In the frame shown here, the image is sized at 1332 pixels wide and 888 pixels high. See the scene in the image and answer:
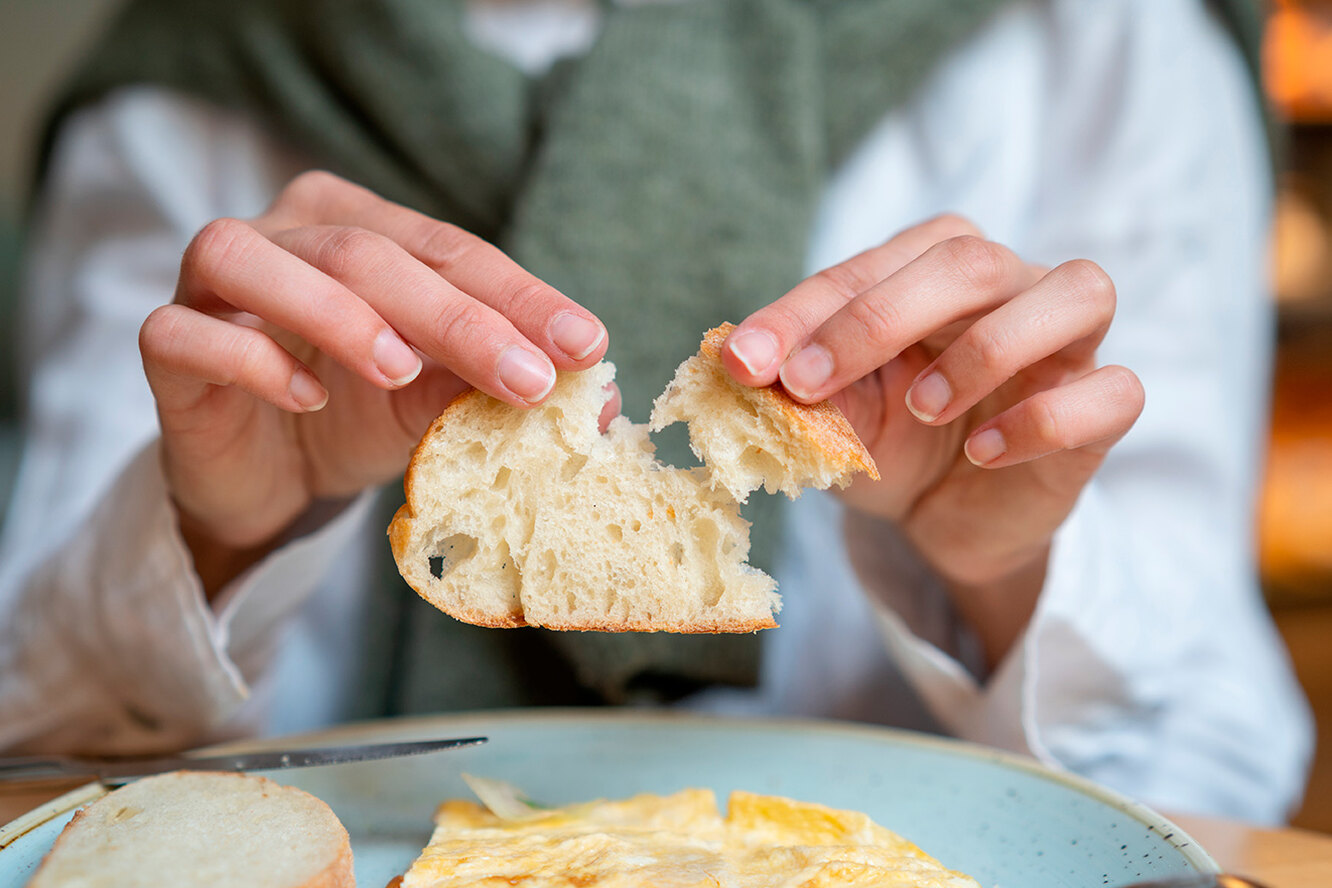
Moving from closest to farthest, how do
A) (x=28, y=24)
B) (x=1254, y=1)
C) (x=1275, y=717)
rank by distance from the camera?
(x=1275, y=717) < (x=1254, y=1) < (x=28, y=24)

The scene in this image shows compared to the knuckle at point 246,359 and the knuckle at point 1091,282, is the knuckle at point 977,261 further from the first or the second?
the knuckle at point 246,359

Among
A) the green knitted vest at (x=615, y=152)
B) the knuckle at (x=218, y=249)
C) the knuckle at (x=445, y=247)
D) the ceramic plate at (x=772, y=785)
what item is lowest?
the ceramic plate at (x=772, y=785)

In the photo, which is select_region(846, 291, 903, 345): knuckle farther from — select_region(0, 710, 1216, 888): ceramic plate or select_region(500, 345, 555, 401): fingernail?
select_region(0, 710, 1216, 888): ceramic plate

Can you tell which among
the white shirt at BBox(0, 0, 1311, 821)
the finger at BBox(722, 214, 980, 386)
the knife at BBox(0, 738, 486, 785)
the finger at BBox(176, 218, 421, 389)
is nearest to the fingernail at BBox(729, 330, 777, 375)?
the finger at BBox(722, 214, 980, 386)

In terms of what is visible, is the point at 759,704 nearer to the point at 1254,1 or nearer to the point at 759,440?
the point at 759,440

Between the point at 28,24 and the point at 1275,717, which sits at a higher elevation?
the point at 28,24

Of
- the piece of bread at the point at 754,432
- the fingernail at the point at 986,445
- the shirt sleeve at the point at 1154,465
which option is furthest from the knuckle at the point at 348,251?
the shirt sleeve at the point at 1154,465

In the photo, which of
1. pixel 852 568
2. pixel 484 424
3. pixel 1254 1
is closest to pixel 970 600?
pixel 852 568
